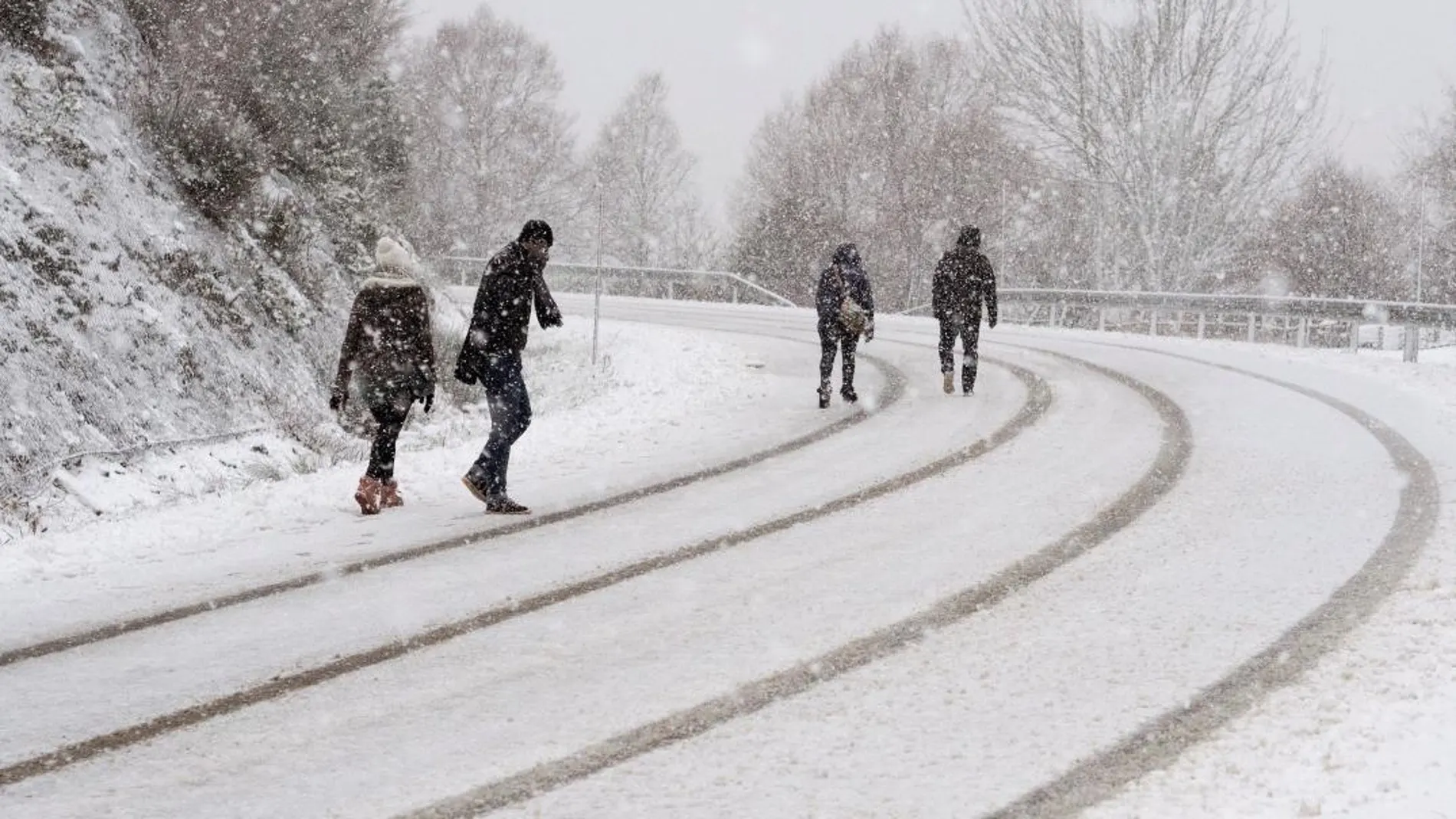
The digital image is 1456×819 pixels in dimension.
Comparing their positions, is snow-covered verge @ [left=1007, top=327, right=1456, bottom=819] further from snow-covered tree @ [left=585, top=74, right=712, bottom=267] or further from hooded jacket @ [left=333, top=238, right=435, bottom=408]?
snow-covered tree @ [left=585, top=74, right=712, bottom=267]

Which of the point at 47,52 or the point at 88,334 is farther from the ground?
the point at 47,52

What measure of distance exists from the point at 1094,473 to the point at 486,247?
46132 mm

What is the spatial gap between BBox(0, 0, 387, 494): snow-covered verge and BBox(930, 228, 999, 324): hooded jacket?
6.86m

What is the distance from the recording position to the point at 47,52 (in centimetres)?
1175

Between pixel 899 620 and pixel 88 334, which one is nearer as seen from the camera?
pixel 899 620

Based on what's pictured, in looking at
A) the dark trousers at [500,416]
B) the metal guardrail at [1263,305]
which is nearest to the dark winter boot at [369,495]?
the dark trousers at [500,416]

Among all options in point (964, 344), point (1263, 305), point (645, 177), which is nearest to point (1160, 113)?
point (1263, 305)

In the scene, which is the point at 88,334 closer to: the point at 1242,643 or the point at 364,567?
the point at 364,567

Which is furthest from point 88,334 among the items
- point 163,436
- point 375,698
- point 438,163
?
point 438,163

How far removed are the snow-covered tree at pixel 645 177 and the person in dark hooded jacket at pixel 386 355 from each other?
169 ft

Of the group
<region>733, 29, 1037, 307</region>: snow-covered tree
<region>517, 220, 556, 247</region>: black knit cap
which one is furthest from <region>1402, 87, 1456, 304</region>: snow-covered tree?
<region>517, 220, 556, 247</region>: black knit cap

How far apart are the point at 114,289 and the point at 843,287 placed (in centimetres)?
689

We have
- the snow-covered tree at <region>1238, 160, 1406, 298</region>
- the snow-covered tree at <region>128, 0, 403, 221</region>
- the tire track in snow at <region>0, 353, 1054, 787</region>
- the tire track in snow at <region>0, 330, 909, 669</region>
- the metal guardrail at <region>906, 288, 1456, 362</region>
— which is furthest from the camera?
the snow-covered tree at <region>1238, 160, 1406, 298</region>

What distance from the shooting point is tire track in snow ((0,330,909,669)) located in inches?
203
